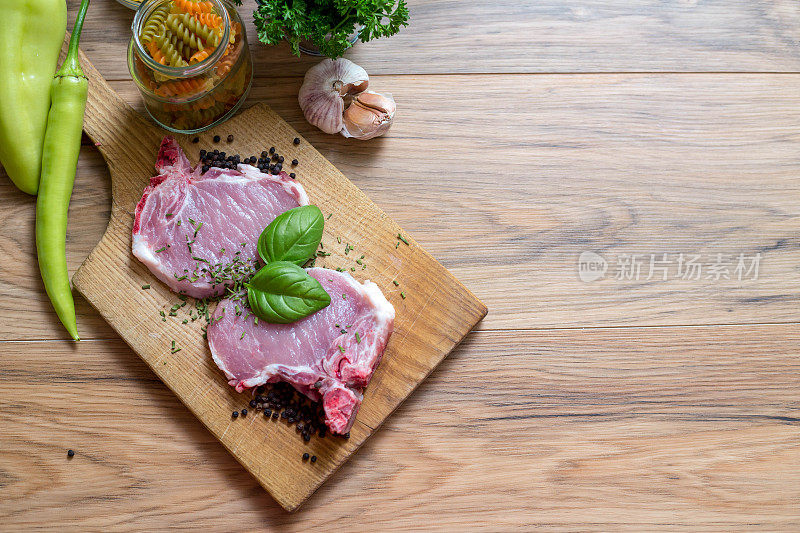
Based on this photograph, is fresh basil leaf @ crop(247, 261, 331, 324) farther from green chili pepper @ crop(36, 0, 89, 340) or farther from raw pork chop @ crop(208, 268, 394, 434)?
green chili pepper @ crop(36, 0, 89, 340)

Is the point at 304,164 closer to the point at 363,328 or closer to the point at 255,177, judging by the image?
the point at 255,177

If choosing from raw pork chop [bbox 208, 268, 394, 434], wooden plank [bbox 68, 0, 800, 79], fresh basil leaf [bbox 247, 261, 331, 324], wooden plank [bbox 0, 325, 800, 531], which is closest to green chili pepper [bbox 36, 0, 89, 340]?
wooden plank [bbox 0, 325, 800, 531]

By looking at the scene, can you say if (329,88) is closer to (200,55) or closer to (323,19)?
(323,19)

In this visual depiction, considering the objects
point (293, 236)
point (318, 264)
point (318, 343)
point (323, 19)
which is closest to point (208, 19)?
point (323, 19)

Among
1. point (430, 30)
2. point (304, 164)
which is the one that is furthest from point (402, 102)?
point (304, 164)

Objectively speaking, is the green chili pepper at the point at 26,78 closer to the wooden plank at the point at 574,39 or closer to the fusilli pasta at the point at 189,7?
the wooden plank at the point at 574,39

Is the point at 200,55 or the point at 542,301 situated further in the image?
the point at 542,301
